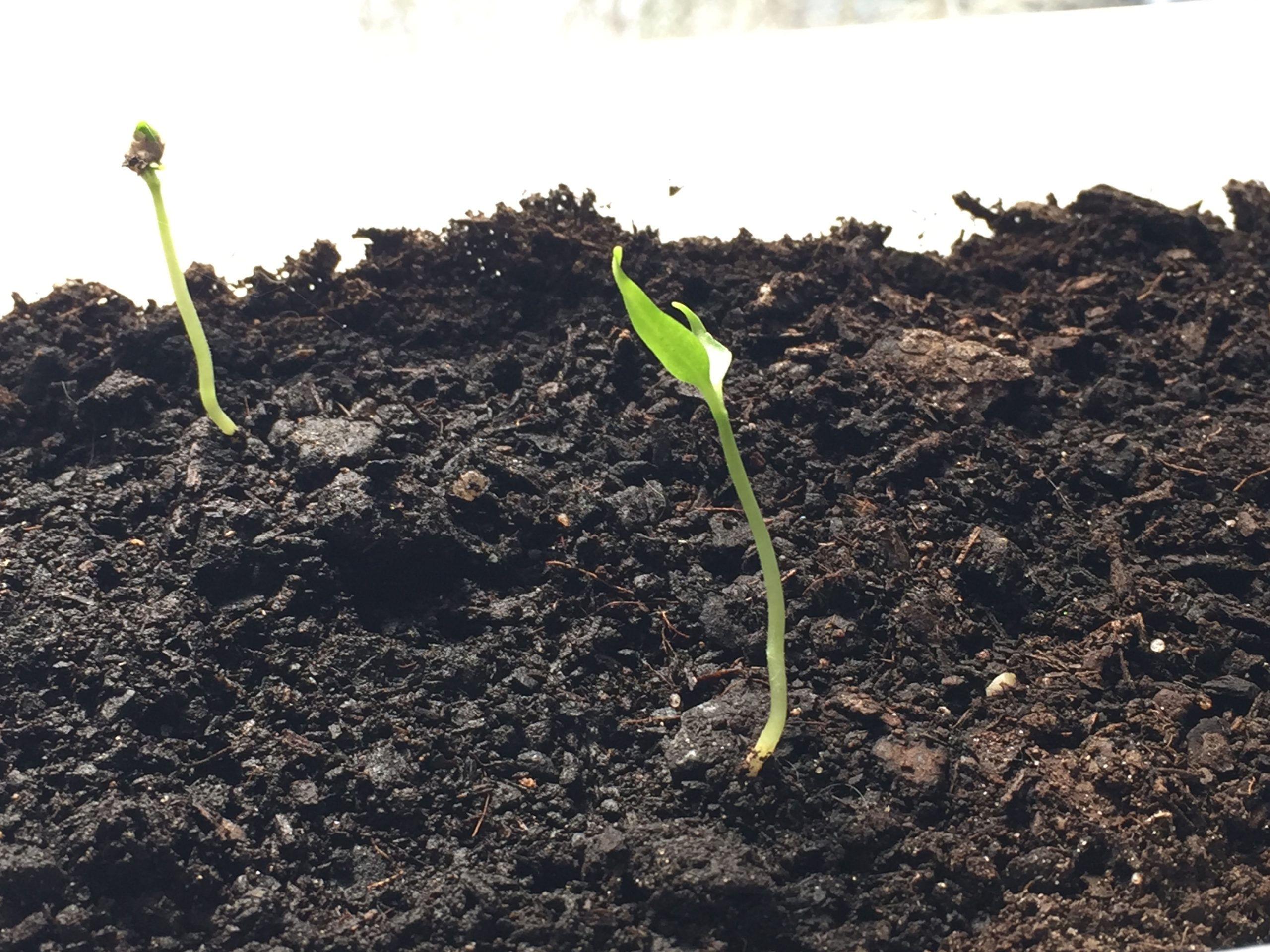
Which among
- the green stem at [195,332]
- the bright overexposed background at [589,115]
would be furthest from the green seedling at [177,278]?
the bright overexposed background at [589,115]

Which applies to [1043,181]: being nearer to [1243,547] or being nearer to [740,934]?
[1243,547]

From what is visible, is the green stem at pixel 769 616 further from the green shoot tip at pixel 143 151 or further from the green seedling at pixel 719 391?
the green shoot tip at pixel 143 151

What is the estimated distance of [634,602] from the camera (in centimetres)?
93

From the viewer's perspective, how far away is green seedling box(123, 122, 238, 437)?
0.94 m

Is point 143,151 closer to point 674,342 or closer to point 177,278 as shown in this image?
point 177,278

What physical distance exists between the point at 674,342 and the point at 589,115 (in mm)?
980

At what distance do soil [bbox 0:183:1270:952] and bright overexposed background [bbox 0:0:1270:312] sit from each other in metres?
0.14

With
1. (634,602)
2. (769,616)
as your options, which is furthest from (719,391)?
(634,602)

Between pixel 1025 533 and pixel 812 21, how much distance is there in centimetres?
106

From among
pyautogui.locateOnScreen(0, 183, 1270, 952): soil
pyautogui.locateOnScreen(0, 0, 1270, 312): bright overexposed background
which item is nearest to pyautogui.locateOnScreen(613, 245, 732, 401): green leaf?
pyautogui.locateOnScreen(0, 183, 1270, 952): soil

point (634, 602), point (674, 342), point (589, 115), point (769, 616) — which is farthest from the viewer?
point (589, 115)

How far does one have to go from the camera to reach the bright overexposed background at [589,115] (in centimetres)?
141

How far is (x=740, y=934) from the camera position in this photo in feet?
2.30

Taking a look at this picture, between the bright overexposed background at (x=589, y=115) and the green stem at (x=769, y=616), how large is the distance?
76 centimetres
